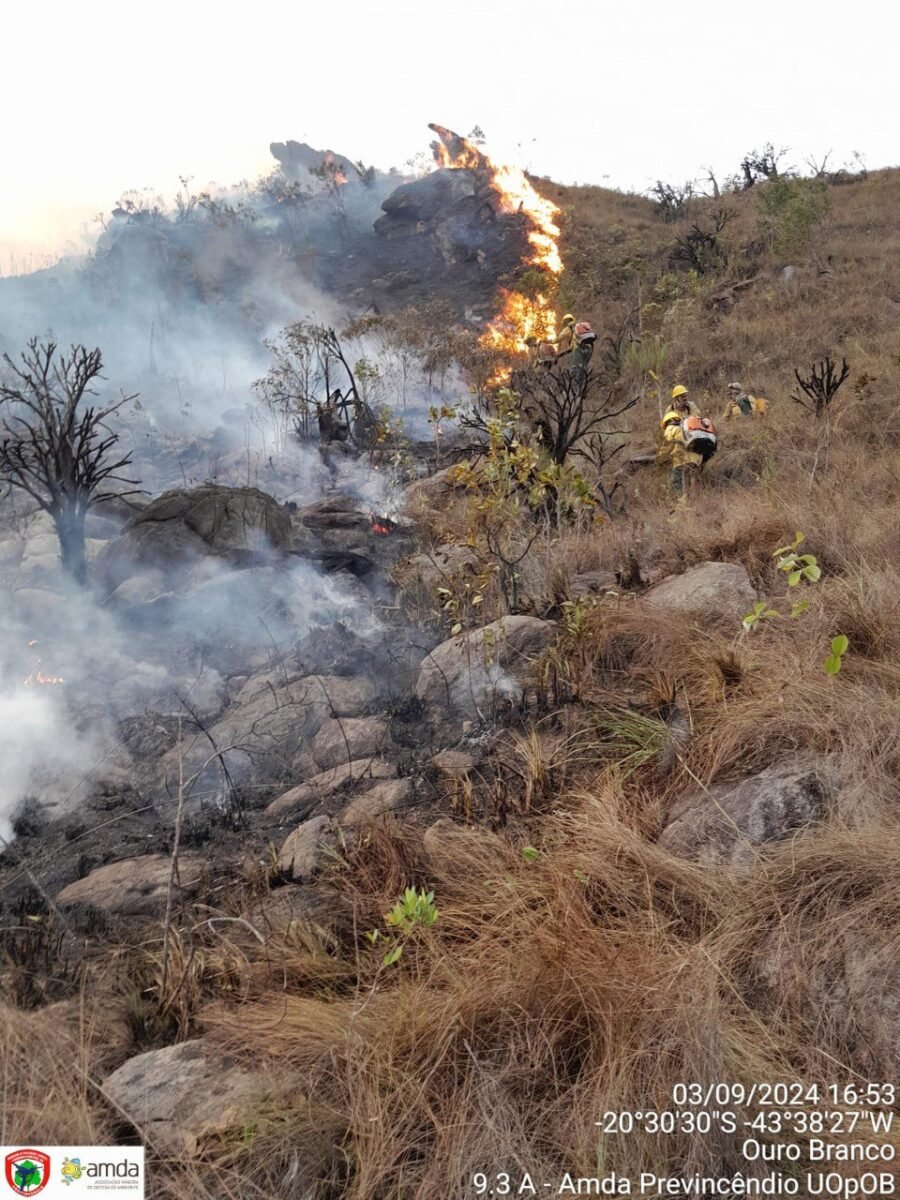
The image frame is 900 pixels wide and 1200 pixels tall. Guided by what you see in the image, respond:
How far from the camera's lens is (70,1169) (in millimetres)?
1615

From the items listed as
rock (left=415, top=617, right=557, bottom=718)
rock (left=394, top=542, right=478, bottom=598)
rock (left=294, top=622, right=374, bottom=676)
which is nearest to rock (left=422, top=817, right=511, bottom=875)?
rock (left=415, top=617, right=557, bottom=718)

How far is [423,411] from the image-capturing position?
49.8 feet

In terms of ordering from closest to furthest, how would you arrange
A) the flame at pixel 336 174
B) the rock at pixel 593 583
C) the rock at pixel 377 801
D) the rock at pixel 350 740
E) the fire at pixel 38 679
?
the rock at pixel 377 801, the rock at pixel 350 740, the rock at pixel 593 583, the fire at pixel 38 679, the flame at pixel 336 174

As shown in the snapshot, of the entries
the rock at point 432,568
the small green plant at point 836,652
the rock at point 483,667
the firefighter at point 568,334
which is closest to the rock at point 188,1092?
the small green plant at point 836,652

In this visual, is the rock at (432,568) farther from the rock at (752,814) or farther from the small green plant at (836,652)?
the small green plant at (836,652)

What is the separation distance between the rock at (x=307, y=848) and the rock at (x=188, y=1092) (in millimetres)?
860

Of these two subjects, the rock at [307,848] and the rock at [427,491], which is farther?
the rock at [427,491]

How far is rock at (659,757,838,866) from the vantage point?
7.68 ft

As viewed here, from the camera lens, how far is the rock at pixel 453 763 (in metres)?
3.21

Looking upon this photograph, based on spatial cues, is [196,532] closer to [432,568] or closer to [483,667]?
[432,568]

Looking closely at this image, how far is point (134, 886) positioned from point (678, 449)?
5.73 m

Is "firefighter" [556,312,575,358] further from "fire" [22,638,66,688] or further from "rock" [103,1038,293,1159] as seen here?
"rock" [103,1038,293,1159]

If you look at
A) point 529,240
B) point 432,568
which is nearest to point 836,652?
point 432,568

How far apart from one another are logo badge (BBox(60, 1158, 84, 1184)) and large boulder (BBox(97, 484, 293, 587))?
19.0 ft
